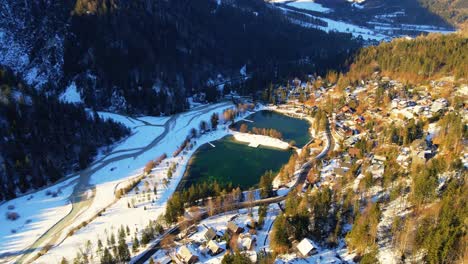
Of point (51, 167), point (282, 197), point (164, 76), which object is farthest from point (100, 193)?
point (164, 76)

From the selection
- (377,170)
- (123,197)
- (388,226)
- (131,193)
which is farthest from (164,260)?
(377,170)

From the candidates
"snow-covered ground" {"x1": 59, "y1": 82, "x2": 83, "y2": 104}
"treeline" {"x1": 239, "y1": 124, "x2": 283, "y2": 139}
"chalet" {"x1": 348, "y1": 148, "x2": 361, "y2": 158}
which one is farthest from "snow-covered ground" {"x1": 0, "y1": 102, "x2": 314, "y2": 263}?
"snow-covered ground" {"x1": 59, "y1": 82, "x2": 83, "y2": 104}

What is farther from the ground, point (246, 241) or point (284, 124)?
point (284, 124)

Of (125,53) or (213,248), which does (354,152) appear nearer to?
(213,248)

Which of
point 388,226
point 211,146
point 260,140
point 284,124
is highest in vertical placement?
point 284,124

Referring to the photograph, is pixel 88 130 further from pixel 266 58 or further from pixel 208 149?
pixel 266 58

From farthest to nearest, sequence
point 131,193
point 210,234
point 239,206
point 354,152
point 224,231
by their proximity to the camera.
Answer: point 354,152, point 131,193, point 239,206, point 224,231, point 210,234
